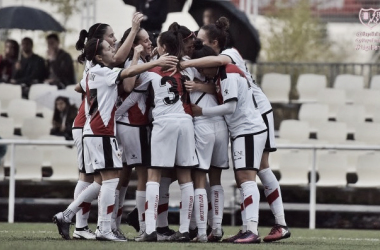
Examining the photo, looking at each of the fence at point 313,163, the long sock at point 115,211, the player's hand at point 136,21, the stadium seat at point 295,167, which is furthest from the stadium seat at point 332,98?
the player's hand at point 136,21

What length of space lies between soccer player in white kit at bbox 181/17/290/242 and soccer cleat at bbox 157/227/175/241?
60 cm

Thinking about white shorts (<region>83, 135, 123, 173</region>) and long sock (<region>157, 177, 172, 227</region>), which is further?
long sock (<region>157, 177, 172, 227</region>)

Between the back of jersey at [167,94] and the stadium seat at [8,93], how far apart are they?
7960mm

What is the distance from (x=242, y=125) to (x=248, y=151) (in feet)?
0.86

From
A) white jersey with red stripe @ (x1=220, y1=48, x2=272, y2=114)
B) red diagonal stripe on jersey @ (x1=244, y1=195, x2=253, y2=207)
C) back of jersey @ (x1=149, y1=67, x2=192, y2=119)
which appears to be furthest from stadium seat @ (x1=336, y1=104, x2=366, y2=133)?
back of jersey @ (x1=149, y1=67, x2=192, y2=119)

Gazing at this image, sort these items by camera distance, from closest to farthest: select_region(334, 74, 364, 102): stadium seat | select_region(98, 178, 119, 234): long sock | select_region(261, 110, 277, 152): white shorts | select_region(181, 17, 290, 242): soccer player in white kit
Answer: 1. select_region(98, 178, 119, 234): long sock
2. select_region(181, 17, 290, 242): soccer player in white kit
3. select_region(261, 110, 277, 152): white shorts
4. select_region(334, 74, 364, 102): stadium seat

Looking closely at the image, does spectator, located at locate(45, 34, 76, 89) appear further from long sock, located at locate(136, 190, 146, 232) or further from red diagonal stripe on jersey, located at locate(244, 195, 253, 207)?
red diagonal stripe on jersey, located at locate(244, 195, 253, 207)

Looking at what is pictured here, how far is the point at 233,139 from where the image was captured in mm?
11031

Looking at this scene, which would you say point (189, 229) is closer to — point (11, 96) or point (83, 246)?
point (83, 246)

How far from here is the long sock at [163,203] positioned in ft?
36.7

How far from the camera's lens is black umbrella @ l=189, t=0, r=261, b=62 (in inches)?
721

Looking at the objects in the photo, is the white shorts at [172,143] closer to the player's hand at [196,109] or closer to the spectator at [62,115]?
the player's hand at [196,109]

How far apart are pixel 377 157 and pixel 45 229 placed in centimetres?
492

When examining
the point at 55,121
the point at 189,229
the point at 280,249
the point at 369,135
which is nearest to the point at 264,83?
the point at 369,135
